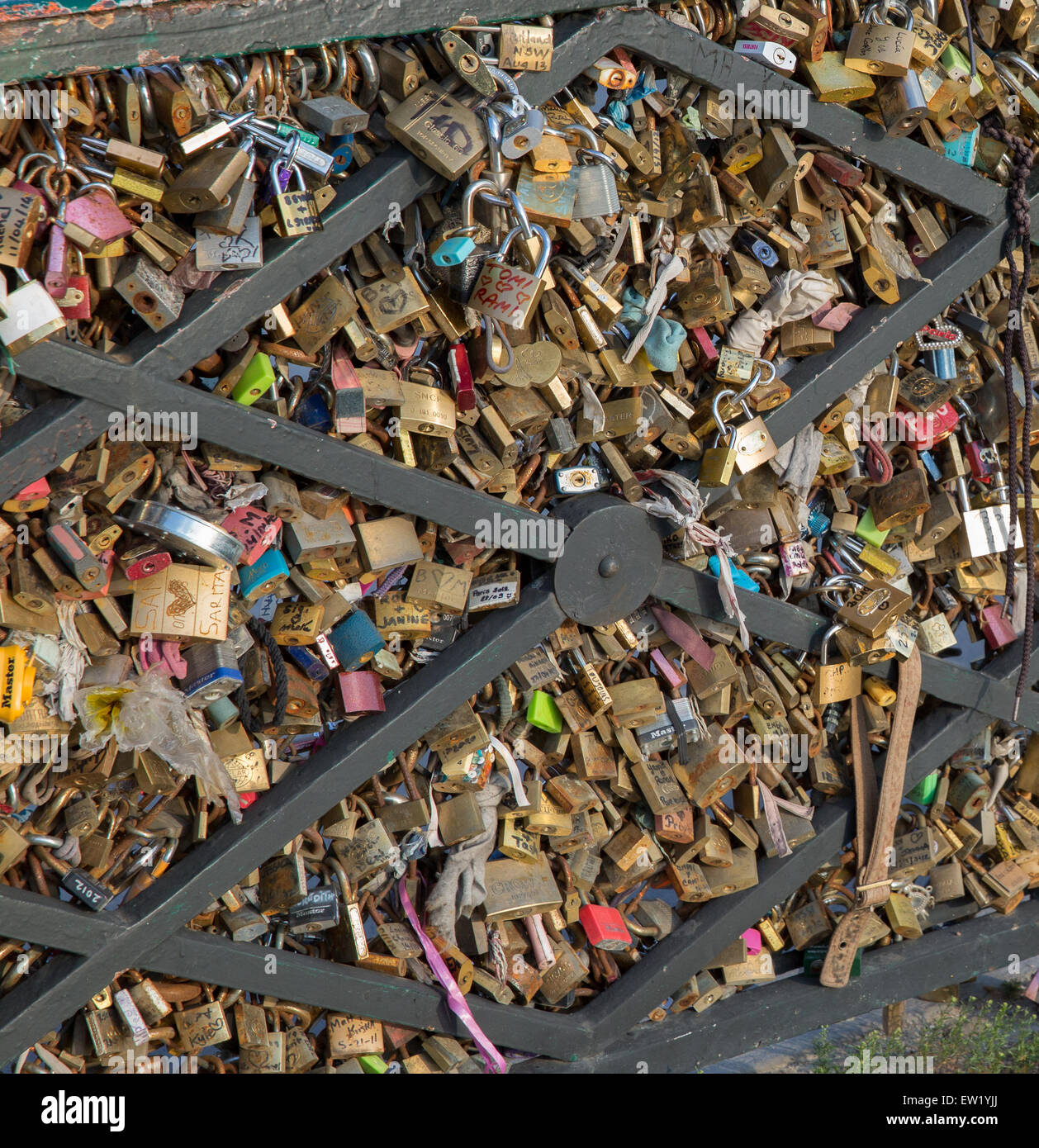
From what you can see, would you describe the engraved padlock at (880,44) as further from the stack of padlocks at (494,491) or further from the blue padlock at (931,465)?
the blue padlock at (931,465)

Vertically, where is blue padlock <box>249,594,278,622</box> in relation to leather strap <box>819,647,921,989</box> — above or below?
above

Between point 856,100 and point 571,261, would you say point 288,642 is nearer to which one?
point 571,261

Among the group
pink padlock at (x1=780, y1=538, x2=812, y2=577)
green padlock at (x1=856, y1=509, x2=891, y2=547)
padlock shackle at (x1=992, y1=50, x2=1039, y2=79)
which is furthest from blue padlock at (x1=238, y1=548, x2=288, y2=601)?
padlock shackle at (x1=992, y1=50, x2=1039, y2=79)
